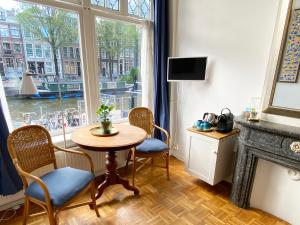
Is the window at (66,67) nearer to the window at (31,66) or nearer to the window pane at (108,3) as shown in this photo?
the window at (31,66)

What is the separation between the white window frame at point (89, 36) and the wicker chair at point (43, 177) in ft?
2.60

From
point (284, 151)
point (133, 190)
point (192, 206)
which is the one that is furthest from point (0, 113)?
point (284, 151)

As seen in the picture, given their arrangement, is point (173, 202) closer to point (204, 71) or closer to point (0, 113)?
point (204, 71)

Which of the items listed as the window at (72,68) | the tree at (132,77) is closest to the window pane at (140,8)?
the tree at (132,77)

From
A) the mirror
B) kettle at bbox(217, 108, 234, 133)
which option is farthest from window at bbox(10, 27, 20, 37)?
the mirror

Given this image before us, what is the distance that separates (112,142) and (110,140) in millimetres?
64

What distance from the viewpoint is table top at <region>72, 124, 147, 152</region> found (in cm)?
167

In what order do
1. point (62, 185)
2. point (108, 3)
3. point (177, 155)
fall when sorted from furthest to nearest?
point (177, 155) < point (108, 3) < point (62, 185)

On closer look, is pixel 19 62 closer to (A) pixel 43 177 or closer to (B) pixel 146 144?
(A) pixel 43 177

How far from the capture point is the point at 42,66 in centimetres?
210

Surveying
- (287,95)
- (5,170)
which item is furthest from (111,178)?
(287,95)

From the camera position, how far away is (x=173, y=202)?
2.08 metres

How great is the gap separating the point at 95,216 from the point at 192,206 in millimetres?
1052

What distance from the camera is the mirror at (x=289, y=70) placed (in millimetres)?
1577
